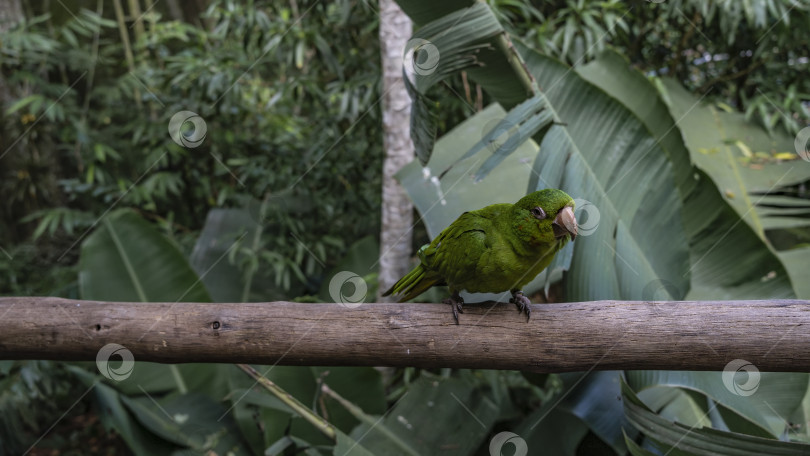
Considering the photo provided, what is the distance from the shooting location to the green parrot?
3.19ft

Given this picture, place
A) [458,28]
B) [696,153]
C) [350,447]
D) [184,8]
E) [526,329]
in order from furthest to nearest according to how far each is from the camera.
A: [184,8] → [696,153] → [350,447] → [458,28] → [526,329]

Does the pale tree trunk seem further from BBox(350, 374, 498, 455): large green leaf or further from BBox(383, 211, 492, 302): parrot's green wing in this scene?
BBox(383, 211, 492, 302): parrot's green wing

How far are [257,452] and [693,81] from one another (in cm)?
305

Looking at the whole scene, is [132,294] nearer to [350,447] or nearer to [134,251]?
[134,251]

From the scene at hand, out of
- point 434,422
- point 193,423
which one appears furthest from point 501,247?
point 193,423

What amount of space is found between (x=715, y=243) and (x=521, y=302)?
105 cm

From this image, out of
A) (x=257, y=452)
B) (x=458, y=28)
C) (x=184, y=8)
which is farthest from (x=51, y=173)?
(x=458, y=28)

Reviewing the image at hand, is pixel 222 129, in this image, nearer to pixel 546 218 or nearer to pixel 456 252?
pixel 456 252

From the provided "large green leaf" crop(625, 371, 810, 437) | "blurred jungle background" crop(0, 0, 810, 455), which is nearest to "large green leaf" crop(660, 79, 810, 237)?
"blurred jungle background" crop(0, 0, 810, 455)

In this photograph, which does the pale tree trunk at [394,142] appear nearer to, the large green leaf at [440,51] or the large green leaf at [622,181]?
the large green leaf at [622,181]

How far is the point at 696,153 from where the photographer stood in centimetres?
279

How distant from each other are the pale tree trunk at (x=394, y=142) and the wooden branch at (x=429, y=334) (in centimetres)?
120

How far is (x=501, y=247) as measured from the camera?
3.65ft

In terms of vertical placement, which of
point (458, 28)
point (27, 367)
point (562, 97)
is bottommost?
point (27, 367)
